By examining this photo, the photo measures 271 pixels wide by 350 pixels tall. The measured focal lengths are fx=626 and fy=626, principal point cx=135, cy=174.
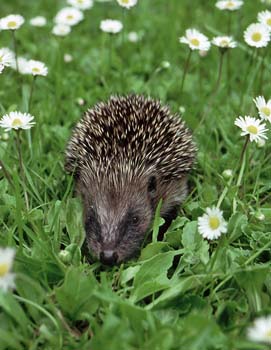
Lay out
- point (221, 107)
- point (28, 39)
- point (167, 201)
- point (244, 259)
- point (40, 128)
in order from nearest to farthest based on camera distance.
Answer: point (244, 259), point (167, 201), point (40, 128), point (221, 107), point (28, 39)

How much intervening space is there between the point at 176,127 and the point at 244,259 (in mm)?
1502

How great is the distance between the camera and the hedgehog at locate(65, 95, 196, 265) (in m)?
4.31

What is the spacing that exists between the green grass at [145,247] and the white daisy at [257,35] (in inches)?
22.6

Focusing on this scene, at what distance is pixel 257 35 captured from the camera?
18.1 feet

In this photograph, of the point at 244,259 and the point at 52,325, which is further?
the point at 244,259

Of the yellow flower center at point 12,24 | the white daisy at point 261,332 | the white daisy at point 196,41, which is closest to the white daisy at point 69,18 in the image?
the yellow flower center at point 12,24

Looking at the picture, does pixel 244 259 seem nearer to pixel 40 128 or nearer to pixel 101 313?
pixel 101 313

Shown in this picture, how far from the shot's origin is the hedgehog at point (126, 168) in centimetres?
431

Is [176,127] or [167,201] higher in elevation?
[176,127]

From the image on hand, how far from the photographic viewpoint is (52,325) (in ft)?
12.0

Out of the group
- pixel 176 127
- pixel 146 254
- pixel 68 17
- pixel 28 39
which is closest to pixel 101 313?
pixel 146 254

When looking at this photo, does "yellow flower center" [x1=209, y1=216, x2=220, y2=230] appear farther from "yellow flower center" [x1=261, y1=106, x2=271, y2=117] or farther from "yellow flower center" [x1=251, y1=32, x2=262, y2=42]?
"yellow flower center" [x1=251, y1=32, x2=262, y2=42]

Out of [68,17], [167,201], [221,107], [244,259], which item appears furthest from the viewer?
[68,17]

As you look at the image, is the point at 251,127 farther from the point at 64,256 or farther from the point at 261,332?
the point at 261,332
